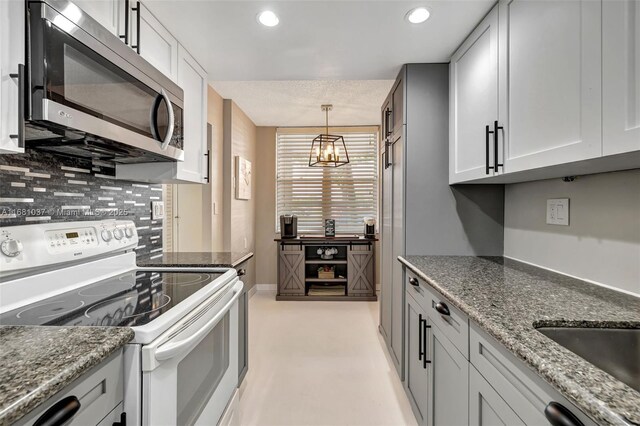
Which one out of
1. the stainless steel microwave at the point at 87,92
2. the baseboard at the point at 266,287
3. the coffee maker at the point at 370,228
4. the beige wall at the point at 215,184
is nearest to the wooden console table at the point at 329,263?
the coffee maker at the point at 370,228

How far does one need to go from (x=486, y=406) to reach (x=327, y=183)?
371 cm

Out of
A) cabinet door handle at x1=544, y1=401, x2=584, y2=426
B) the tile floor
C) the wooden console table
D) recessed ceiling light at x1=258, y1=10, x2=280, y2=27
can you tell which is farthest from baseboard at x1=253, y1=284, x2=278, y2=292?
cabinet door handle at x1=544, y1=401, x2=584, y2=426

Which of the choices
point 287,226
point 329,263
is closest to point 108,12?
point 287,226

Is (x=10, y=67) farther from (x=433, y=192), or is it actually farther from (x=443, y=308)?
(x=433, y=192)

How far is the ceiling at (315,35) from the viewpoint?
1.51 m

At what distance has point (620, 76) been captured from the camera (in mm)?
827

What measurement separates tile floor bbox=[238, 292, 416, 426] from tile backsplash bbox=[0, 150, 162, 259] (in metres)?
1.21

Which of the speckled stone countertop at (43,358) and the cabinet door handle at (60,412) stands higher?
the speckled stone countertop at (43,358)

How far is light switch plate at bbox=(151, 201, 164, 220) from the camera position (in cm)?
204

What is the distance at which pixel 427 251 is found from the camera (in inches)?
80.7

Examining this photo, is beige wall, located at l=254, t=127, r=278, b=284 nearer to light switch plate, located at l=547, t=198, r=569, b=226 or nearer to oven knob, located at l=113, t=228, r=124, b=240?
oven knob, located at l=113, t=228, r=124, b=240

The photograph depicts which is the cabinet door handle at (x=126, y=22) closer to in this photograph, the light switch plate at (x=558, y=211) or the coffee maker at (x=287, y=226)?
the light switch plate at (x=558, y=211)

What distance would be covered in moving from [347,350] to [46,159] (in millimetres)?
2385

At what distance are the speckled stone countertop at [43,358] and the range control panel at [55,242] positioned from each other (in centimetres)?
31
